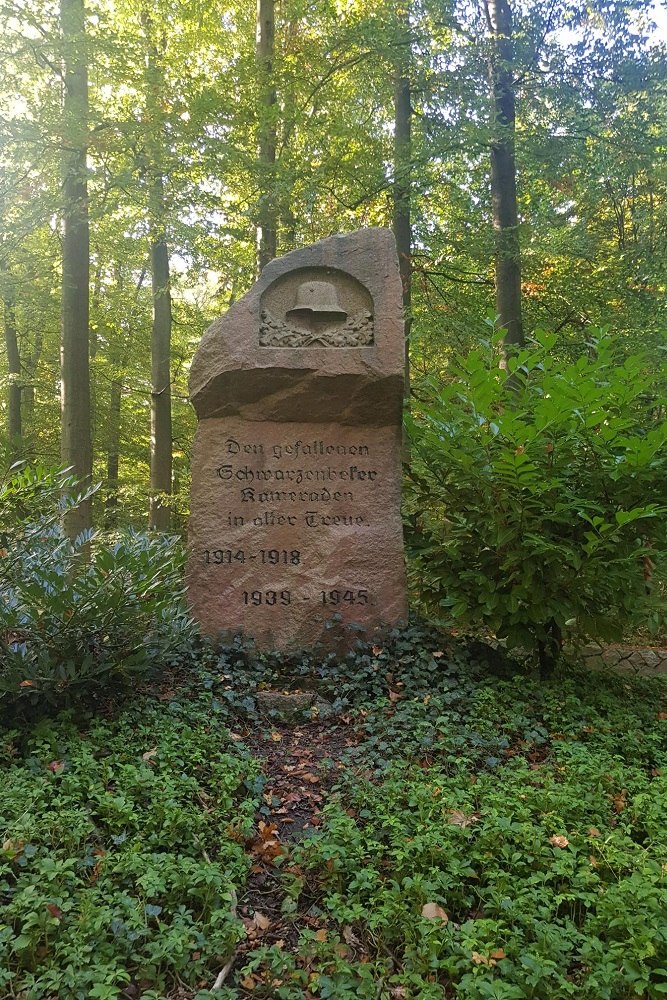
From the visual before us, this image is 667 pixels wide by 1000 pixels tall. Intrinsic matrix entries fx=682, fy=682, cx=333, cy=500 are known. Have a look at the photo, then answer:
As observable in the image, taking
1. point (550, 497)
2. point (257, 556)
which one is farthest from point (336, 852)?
point (257, 556)

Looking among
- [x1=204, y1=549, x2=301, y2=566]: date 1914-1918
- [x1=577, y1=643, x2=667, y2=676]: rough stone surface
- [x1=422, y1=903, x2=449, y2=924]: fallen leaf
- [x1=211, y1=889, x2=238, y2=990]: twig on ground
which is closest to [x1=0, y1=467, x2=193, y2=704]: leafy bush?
[x1=204, y1=549, x2=301, y2=566]: date 1914-1918

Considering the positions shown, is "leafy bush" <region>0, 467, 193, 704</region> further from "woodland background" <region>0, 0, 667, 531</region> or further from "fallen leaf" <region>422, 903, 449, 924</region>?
"woodland background" <region>0, 0, 667, 531</region>

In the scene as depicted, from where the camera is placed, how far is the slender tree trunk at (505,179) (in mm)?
8414

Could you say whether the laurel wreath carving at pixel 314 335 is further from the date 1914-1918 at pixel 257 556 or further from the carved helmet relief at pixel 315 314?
the date 1914-1918 at pixel 257 556

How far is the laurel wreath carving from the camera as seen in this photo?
525 cm

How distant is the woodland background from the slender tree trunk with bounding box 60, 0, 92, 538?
0.03 metres

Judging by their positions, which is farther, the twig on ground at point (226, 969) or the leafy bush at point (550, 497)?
the leafy bush at point (550, 497)

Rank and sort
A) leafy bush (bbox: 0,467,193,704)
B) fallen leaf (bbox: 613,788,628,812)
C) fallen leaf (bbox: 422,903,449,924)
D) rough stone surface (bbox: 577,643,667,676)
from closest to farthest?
fallen leaf (bbox: 422,903,449,924) < fallen leaf (bbox: 613,788,628,812) < leafy bush (bbox: 0,467,193,704) < rough stone surface (bbox: 577,643,667,676)

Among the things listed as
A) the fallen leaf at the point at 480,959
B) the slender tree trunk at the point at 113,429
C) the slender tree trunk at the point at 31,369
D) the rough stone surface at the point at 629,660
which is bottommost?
the rough stone surface at the point at 629,660

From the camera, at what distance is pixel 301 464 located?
524 centimetres

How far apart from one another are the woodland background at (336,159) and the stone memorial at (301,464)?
9.78ft

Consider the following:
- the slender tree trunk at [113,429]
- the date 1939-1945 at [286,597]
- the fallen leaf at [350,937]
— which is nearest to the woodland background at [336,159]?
the slender tree trunk at [113,429]

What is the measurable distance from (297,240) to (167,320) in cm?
268

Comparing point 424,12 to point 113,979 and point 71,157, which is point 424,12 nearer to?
point 71,157
